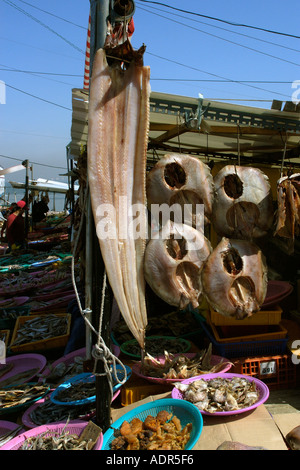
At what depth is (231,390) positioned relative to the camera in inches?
128

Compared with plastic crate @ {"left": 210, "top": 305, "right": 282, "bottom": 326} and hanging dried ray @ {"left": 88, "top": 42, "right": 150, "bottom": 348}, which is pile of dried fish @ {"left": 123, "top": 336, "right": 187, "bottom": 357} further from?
hanging dried ray @ {"left": 88, "top": 42, "right": 150, "bottom": 348}

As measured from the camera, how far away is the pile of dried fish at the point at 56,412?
127 inches

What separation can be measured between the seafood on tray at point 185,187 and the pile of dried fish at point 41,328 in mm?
3399

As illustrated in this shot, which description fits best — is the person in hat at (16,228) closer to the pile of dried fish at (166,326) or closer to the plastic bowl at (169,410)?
the pile of dried fish at (166,326)

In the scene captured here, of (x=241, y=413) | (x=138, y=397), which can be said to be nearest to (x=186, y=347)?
(x=138, y=397)

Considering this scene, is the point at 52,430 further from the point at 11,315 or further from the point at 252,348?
the point at 11,315

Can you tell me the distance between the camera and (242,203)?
307 cm

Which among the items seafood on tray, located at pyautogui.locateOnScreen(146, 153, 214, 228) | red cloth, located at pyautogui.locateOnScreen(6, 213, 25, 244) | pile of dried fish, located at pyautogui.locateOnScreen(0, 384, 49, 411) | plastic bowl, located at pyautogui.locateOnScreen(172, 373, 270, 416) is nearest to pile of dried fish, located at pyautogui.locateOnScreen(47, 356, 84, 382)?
pile of dried fish, located at pyautogui.locateOnScreen(0, 384, 49, 411)

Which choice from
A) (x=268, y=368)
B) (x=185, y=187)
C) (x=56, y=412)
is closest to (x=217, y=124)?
(x=185, y=187)

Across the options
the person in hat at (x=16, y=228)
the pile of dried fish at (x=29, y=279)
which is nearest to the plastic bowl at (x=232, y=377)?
the pile of dried fish at (x=29, y=279)

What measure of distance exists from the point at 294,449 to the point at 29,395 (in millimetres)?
2656

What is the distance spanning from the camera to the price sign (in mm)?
4043

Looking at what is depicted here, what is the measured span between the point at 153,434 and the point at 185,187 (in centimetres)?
195

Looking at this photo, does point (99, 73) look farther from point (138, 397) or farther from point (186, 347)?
point (186, 347)
